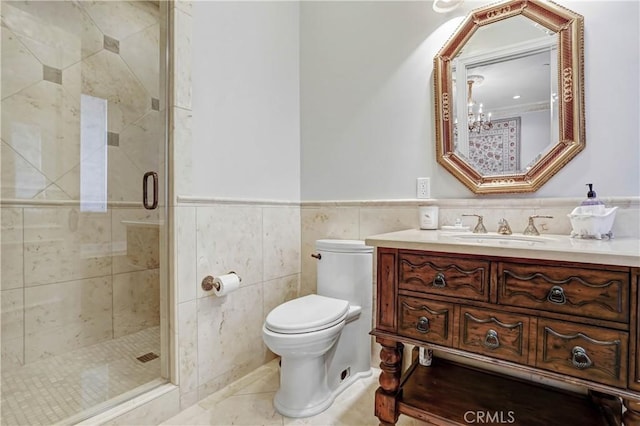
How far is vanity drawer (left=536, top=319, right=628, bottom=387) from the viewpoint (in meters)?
0.84

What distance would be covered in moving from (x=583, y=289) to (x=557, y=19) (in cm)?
124

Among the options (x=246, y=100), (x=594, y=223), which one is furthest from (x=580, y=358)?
(x=246, y=100)

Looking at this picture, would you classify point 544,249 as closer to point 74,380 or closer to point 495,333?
point 495,333

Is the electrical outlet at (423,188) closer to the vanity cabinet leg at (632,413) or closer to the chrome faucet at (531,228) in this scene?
the chrome faucet at (531,228)

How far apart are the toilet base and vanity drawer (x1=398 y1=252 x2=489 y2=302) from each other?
65 centimetres

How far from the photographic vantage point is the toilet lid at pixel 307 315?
1.36m

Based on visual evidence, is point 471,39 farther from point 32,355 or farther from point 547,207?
point 32,355

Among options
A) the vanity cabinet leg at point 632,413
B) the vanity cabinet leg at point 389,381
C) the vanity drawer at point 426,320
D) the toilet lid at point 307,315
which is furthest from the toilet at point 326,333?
the vanity cabinet leg at point 632,413

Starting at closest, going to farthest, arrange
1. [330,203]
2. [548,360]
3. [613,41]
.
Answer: [548,360] → [613,41] → [330,203]

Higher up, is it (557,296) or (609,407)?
(557,296)

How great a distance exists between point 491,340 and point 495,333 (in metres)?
0.03

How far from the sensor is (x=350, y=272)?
1.75 meters

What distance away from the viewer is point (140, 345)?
1848 mm

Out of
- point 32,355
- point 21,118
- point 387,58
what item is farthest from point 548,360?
point 21,118
